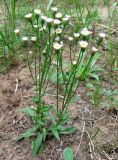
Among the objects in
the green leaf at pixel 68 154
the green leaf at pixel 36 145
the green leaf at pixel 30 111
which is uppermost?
the green leaf at pixel 30 111

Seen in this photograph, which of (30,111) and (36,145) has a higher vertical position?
(30,111)

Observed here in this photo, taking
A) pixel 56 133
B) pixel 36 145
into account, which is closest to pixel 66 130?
pixel 56 133

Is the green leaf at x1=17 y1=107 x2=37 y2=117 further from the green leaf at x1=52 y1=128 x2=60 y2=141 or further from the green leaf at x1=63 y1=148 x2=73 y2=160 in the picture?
the green leaf at x1=63 y1=148 x2=73 y2=160

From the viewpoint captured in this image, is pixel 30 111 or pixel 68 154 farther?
pixel 30 111

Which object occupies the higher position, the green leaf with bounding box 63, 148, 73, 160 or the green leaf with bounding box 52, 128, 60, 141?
the green leaf with bounding box 52, 128, 60, 141

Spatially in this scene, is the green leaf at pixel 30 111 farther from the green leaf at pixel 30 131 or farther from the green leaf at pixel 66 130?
the green leaf at pixel 66 130

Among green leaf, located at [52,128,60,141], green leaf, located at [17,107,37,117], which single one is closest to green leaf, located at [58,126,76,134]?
green leaf, located at [52,128,60,141]

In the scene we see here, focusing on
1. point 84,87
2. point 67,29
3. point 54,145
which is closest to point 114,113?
point 84,87

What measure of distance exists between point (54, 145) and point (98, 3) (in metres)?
1.87

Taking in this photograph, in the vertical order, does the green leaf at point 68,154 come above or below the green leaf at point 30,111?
below

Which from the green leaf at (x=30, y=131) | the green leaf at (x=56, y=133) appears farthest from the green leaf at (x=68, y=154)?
the green leaf at (x=30, y=131)

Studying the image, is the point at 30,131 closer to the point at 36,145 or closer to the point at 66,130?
the point at 36,145

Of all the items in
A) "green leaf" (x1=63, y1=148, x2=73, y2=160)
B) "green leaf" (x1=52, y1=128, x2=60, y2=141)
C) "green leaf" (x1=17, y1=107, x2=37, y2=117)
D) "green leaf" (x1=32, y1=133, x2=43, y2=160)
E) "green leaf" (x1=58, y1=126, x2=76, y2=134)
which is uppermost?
"green leaf" (x1=17, y1=107, x2=37, y2=117)

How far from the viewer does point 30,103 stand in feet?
6.66
